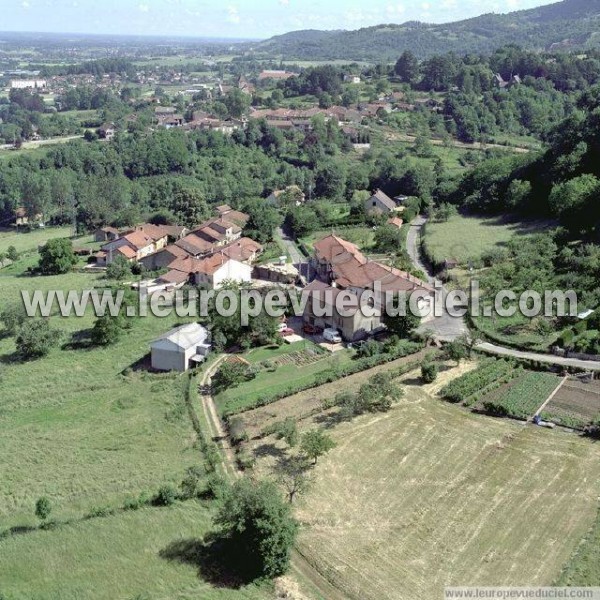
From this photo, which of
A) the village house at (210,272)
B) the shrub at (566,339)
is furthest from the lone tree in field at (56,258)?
the shrub at (566,339)

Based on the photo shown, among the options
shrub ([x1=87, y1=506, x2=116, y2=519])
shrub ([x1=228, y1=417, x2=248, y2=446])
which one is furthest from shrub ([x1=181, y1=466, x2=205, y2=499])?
shrub ([x1=228, y1=417, x2=248, y2=446])

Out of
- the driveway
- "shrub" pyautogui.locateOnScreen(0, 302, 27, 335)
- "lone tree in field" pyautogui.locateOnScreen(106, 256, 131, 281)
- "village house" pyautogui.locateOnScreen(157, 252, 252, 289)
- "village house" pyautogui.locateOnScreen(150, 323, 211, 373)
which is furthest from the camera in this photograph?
the driveway

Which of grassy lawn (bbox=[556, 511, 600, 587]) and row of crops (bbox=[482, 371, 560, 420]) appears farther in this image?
row of crops (bbox=[482, 371, 560, 420])

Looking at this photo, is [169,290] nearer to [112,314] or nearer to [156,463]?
[112,314]

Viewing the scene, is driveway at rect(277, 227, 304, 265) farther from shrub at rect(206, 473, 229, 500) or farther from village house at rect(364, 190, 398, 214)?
shrub at rect(206, 473, 229, 500)

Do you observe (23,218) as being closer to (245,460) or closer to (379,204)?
(379,204)

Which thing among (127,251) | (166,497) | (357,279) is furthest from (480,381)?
(127,251)
